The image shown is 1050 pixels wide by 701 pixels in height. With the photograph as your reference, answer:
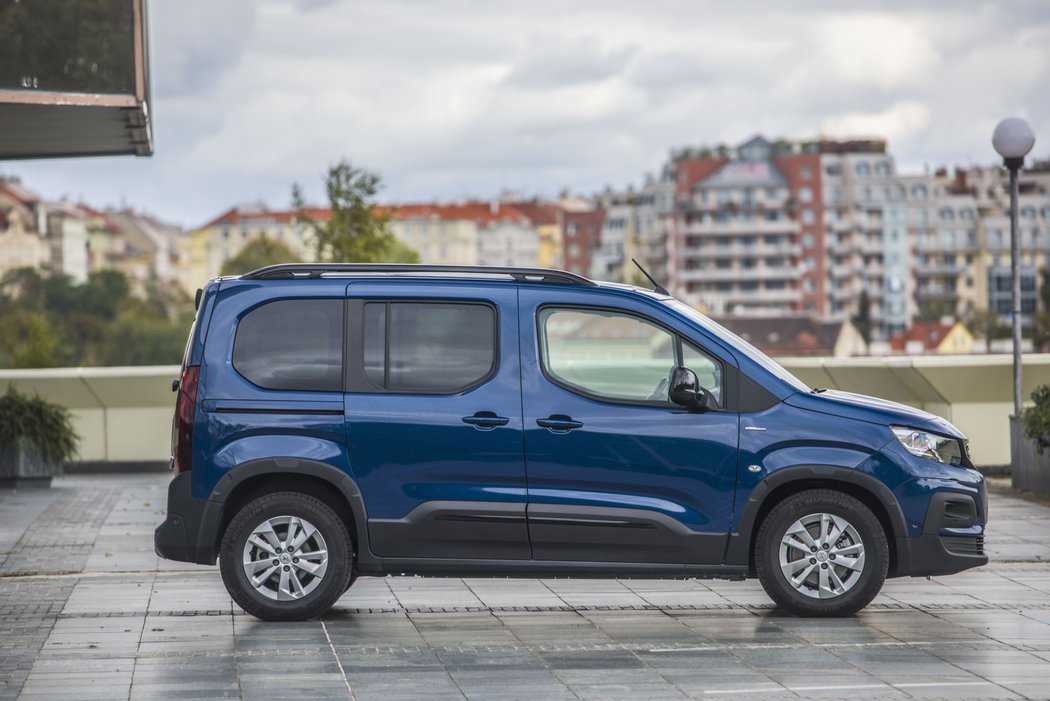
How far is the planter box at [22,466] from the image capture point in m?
17.5

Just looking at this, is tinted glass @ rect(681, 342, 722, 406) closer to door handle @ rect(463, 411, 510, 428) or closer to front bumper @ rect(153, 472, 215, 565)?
door handle @ rect(463, 411, 510, 428)

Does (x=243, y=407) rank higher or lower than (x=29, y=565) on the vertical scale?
higher

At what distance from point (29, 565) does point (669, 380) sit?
4.97 meters

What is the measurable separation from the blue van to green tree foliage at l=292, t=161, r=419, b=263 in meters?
32.5

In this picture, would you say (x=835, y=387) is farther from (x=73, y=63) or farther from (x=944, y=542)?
(x=944, y=542)

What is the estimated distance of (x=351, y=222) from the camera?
4212cm

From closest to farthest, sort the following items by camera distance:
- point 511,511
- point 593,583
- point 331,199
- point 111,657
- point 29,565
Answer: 1. point 111,657
2. point 511,511
3. point 593,583
4. point 29,565
5. point 331,199

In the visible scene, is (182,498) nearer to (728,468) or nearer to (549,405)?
(549,405)

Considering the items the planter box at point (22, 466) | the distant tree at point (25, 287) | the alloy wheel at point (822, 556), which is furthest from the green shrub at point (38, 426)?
the distant tree at point (25, 287)

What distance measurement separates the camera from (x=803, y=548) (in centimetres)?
897

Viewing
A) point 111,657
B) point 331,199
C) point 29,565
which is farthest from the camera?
point 331,199

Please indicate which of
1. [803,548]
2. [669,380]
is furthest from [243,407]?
[803,548]

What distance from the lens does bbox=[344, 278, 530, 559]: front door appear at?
884 cm

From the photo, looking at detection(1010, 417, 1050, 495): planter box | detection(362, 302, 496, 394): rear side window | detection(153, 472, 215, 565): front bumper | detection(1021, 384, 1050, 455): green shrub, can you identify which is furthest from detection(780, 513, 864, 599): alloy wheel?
detection(1010, 417, 1050, 495): planter box
